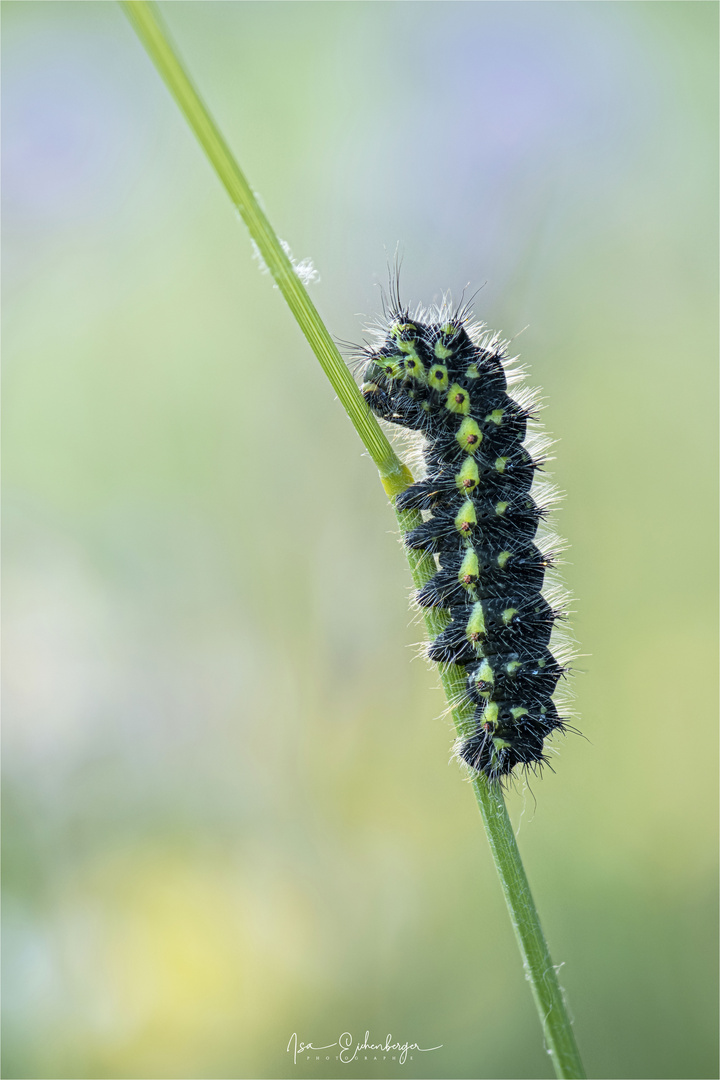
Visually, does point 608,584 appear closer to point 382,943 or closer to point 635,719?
point 635,719

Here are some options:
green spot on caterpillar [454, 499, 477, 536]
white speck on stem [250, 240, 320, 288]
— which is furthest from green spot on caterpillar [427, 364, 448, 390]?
white speck on stem [250, 240, 320, 288]

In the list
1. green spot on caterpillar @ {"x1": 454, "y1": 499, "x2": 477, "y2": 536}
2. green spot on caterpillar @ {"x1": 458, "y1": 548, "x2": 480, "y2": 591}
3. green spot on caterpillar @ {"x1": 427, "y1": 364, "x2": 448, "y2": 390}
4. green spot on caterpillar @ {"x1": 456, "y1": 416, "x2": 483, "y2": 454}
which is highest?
green spot on caterpillar @ {"x1": 427, "y1": 364, "x2": 448, "y2": 390}

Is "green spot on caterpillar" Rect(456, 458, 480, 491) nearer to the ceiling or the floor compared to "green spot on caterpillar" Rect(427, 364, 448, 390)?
nearer to the floor

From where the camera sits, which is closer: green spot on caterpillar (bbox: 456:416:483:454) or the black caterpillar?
→ the black caterpillar

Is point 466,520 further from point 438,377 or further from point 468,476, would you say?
point 438,377

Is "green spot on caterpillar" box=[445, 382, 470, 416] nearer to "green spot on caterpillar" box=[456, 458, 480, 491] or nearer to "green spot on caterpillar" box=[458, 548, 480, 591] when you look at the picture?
"green spot on caterpillar" box=[456, 458, 480, 491]

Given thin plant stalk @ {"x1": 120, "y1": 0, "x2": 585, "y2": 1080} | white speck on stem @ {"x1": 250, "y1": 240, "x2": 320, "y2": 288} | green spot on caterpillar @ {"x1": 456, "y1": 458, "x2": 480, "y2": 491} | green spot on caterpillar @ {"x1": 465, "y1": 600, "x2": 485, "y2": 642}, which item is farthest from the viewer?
green spot on caterpillar @ {"x1": 456, "y1": 458, "x2": 480, "y2": 491}

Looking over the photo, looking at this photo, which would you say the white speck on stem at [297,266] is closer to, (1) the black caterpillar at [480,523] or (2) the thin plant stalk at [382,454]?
(2) the thin plant stalk at [382,454]

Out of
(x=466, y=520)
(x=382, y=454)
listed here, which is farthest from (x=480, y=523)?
(x=382, y=454)

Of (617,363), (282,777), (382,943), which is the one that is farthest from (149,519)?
(617,363)
